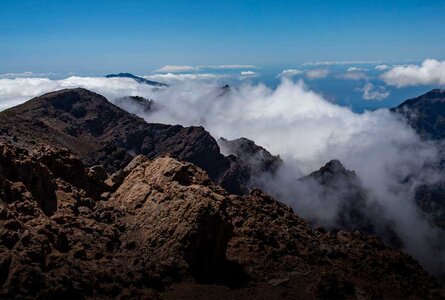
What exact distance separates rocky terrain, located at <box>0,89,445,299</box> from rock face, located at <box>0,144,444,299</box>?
0.07 metres

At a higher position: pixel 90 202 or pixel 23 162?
pixel 23 162

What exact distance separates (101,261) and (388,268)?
19.7 metres

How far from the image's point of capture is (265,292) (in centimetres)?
2980

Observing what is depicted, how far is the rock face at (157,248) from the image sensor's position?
26.6 m

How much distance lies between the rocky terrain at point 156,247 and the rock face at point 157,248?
0.24ft

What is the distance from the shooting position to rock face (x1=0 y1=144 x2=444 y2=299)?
26.6m

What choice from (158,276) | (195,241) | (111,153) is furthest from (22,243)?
(111,153)

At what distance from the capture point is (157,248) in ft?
101

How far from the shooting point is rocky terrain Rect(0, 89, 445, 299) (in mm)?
26609

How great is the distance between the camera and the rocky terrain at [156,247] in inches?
1048

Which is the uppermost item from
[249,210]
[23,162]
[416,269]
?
[23,162]

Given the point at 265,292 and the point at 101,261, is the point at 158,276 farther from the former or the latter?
the point at 265,292

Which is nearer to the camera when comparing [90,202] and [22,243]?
[22,243]

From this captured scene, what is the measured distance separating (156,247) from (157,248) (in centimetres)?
11
